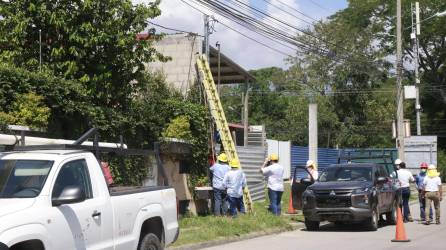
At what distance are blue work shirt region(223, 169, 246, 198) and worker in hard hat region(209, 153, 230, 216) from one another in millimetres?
301

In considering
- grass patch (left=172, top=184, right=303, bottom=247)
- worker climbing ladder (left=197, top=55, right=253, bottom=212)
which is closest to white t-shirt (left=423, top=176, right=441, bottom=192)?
grass patch (left=172, top=184, right=303, bottom=247)

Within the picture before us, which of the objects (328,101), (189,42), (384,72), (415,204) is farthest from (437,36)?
(189,42)

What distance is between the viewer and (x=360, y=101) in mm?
54688

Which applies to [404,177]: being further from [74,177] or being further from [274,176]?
[74,177]

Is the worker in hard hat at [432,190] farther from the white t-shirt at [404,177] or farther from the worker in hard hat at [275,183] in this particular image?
the worker in hard hat at [275,183]

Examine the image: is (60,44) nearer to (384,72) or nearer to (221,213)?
(221,213)

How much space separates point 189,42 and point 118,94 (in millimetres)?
8136

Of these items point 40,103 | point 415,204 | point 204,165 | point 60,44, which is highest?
point 60,44

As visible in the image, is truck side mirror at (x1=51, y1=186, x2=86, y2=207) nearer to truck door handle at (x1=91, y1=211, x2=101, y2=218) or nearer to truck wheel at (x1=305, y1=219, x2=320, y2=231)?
truck door handle at (x1=91, y1=211, x2=101, y2=218)

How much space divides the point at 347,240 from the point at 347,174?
133 inches

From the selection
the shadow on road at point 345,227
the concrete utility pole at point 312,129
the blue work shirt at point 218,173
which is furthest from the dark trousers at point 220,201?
the concrete utility pole at point 312,129

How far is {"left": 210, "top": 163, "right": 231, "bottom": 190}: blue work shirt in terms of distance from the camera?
56.7 feet

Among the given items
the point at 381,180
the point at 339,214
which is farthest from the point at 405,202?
the point at 339,214

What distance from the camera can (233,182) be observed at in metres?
16.9
